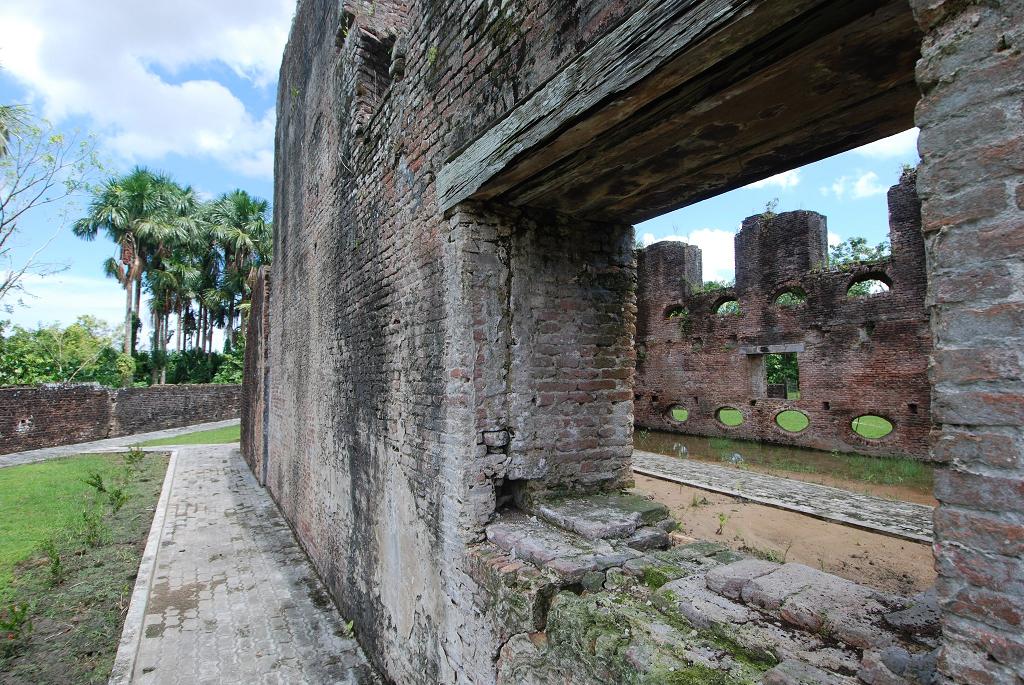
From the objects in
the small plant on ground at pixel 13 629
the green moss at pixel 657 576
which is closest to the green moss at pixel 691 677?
the green moss at pixel 657 576

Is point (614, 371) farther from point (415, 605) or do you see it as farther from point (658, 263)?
point (658, 263)

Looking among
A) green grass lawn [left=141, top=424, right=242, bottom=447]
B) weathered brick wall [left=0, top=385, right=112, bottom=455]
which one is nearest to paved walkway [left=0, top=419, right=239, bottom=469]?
weathered brick wall [left=0, top=385, right=112, bottom=455]

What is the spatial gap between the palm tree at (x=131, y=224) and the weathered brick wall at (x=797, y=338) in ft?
91.1

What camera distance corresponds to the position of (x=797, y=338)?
14586mm

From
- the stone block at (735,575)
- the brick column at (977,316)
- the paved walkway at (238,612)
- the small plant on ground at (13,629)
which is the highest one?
the brick column at (977,316)

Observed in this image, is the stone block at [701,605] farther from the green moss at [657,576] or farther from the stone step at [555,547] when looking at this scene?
the stone step at [555,547]

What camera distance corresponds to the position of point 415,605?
4223 mm

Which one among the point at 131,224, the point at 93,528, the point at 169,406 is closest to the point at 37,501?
the point at 93,528

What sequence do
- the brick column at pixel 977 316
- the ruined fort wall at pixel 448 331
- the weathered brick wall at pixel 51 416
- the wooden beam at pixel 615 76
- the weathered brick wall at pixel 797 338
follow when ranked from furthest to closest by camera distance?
1. the weathered brick wall at pixel 51 416
2. the weathered brick wall at pixel 797 338
3. the ruined fort wall at pixel 448 331
4. the wooden beam at pixel 615 76
5. the brick column at pixel 977 316

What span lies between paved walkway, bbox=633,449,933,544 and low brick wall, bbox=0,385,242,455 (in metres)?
20.4

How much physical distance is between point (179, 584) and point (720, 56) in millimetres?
8363

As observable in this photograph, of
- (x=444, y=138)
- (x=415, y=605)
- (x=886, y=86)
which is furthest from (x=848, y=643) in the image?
(x=444, y=138)

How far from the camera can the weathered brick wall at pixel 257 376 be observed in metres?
12.6

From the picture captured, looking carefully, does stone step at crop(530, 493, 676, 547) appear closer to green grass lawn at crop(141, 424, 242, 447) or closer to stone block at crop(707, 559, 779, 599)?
stone block at crop(707, 559, 779, 599)
